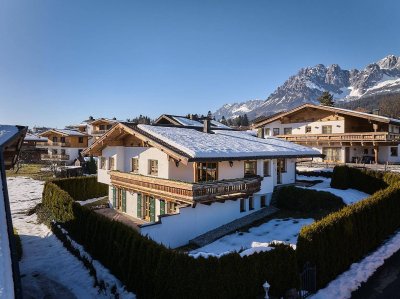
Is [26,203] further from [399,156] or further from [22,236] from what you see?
[399,156]

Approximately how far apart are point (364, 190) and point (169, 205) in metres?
16.3

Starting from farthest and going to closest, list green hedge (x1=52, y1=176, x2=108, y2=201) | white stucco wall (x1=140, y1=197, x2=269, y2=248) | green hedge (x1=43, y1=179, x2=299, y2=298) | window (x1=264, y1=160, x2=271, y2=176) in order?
green hedge (x1=52, y1=176, x2=108, y2=201) < window (x1=264, y1=160, x2=271, y2=176) < white stucco wall (x1=140, y1=197, x2=269, y2=248) < green hedge (x1=43, y1=179, x2=299, y2=298)

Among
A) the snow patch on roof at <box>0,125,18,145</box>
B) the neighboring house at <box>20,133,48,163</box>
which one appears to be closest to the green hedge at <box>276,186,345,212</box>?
the snow patch on roof at <box>0,125,18,145</box>

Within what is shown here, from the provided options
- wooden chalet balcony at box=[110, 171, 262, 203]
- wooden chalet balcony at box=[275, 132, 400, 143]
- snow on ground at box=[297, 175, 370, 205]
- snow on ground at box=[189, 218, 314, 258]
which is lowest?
snow on ground at box=[189, 218, 314, 258]

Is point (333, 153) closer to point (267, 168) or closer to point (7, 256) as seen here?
point (267, 168)

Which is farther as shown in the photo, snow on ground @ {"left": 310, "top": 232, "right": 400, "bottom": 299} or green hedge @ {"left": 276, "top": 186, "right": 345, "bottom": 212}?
green hedge @ {"left": 276, "top": 186, "right": 345, "bottom": 212}

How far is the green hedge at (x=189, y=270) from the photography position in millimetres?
10156

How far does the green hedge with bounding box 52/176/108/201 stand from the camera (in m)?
30.9

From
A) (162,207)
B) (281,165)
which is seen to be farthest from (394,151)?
(162,207)

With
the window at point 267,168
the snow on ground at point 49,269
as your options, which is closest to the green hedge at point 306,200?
the window at point 267,168

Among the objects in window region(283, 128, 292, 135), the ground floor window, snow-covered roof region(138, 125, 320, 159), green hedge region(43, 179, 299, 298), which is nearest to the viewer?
green hedge region(43, 179, 299, 298)

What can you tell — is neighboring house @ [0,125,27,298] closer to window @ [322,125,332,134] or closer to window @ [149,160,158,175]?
window @ [149,160,158,175]

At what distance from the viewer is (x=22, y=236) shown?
21.5 m

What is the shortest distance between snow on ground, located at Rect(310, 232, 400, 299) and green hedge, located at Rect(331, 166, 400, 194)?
885 cm
